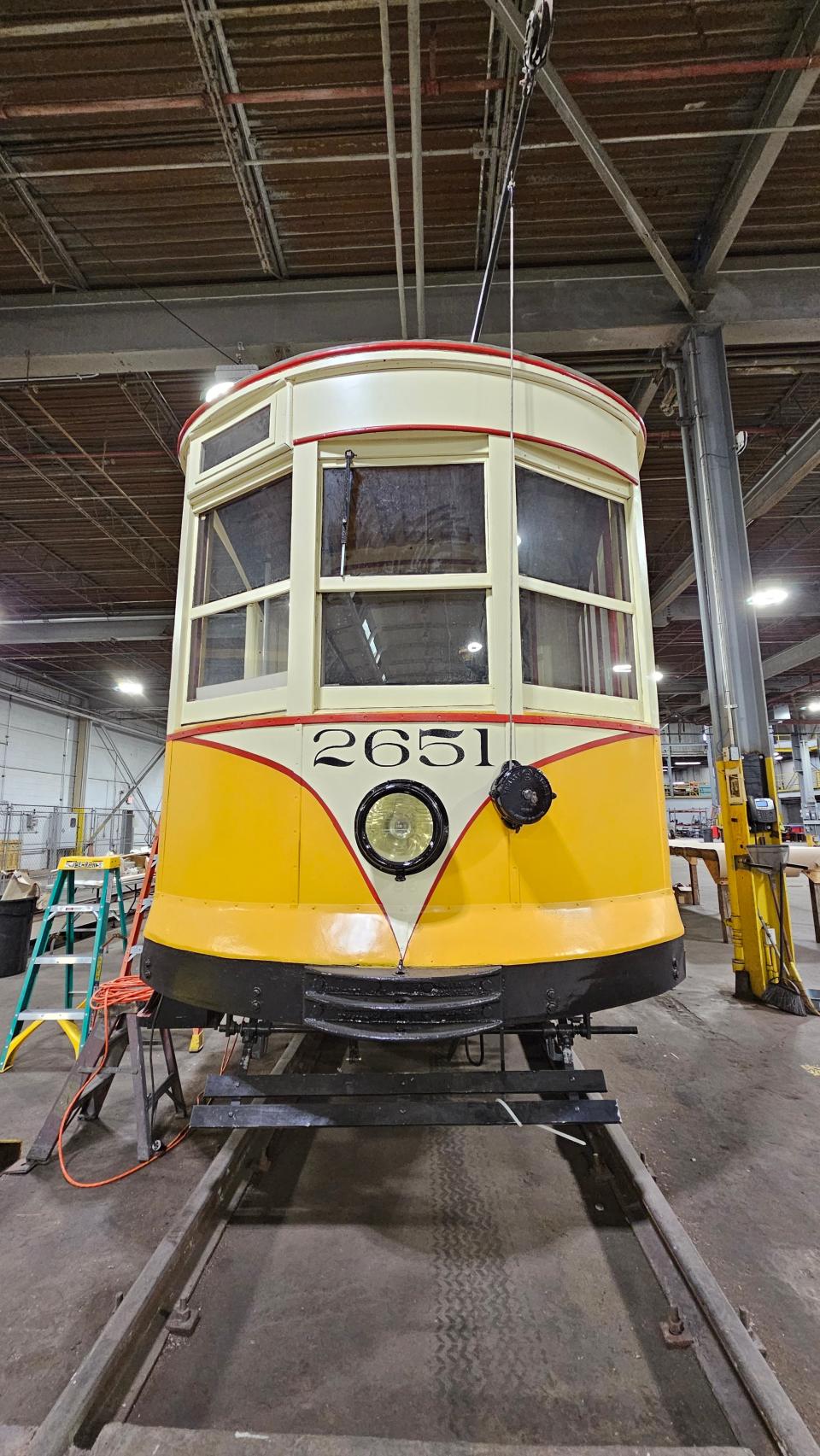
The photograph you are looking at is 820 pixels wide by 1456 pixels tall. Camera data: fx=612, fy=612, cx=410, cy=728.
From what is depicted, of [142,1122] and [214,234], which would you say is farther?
[214,234]

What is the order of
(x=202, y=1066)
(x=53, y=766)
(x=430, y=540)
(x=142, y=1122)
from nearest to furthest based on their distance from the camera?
(x=430, y=540)
(x=142, y=1122)
(x=202, y=1066)
(x=53, y=766)

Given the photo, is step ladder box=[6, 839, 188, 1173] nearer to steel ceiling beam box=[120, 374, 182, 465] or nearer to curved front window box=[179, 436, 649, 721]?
curved front window box=[179, 436, 649, 721]

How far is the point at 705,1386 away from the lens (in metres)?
1.61

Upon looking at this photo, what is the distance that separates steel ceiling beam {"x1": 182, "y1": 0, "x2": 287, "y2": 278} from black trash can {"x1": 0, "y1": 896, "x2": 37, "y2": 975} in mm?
6942

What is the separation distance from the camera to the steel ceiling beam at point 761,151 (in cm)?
439

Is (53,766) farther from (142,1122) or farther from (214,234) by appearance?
(142,1122)

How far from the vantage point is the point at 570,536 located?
8.40 ft

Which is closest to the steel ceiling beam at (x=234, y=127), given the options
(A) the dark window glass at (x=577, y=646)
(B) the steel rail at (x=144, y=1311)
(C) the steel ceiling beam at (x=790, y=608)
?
(A) the dark window glass at (x=577, y=646)

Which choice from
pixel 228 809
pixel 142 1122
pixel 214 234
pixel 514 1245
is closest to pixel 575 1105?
pixel 514 1245

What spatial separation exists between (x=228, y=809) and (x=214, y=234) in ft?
20.7

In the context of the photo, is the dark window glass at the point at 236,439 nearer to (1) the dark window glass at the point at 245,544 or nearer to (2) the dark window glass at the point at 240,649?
(1) the dark window glass at the point at 245,544

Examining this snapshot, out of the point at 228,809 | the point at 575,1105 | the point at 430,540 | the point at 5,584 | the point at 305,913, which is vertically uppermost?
the point at 5,584

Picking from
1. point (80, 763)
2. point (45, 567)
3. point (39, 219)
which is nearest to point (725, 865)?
point (39, 219)

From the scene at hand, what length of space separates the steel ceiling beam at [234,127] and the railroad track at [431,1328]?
6860 mm
